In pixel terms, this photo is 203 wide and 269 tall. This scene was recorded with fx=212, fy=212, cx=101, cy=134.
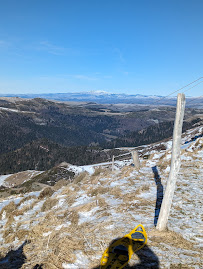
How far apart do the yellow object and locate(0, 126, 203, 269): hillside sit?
222mm

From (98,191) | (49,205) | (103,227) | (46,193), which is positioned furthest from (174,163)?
(46,193)

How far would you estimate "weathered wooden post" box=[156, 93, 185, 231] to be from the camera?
791 centimetres

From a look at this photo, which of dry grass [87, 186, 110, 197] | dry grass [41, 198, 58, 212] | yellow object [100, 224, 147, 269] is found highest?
yellow object [100, 224, 147, 269]

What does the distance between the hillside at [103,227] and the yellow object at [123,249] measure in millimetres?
222

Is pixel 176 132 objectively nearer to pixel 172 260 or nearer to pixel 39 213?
pixel 172 260

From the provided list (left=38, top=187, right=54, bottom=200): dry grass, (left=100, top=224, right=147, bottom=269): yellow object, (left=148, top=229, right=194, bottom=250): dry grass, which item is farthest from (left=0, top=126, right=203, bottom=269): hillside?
(left=38, top=187, right=54, bottom=200): dry grass

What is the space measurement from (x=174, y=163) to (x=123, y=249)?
142 inches

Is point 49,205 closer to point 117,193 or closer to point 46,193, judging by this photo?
point 46,193

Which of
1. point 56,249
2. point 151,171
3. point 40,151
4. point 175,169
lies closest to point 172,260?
point 175,169

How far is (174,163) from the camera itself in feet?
26.8

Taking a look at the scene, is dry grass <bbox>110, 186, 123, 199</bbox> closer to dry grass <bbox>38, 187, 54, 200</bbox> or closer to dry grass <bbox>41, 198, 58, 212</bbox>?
dry grass <bbox>41, 198, 58, 212</bbox>

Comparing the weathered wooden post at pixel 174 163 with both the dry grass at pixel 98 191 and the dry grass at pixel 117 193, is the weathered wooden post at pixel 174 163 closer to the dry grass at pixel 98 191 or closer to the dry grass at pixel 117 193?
the dry grass at pixel 117 193

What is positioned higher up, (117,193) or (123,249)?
(123,249)

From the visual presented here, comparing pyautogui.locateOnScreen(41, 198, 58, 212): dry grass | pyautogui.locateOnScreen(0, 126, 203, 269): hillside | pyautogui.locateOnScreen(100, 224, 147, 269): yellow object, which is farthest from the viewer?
pyautogui.locateOnScreen(41, 198, 58, 212): dry grass
